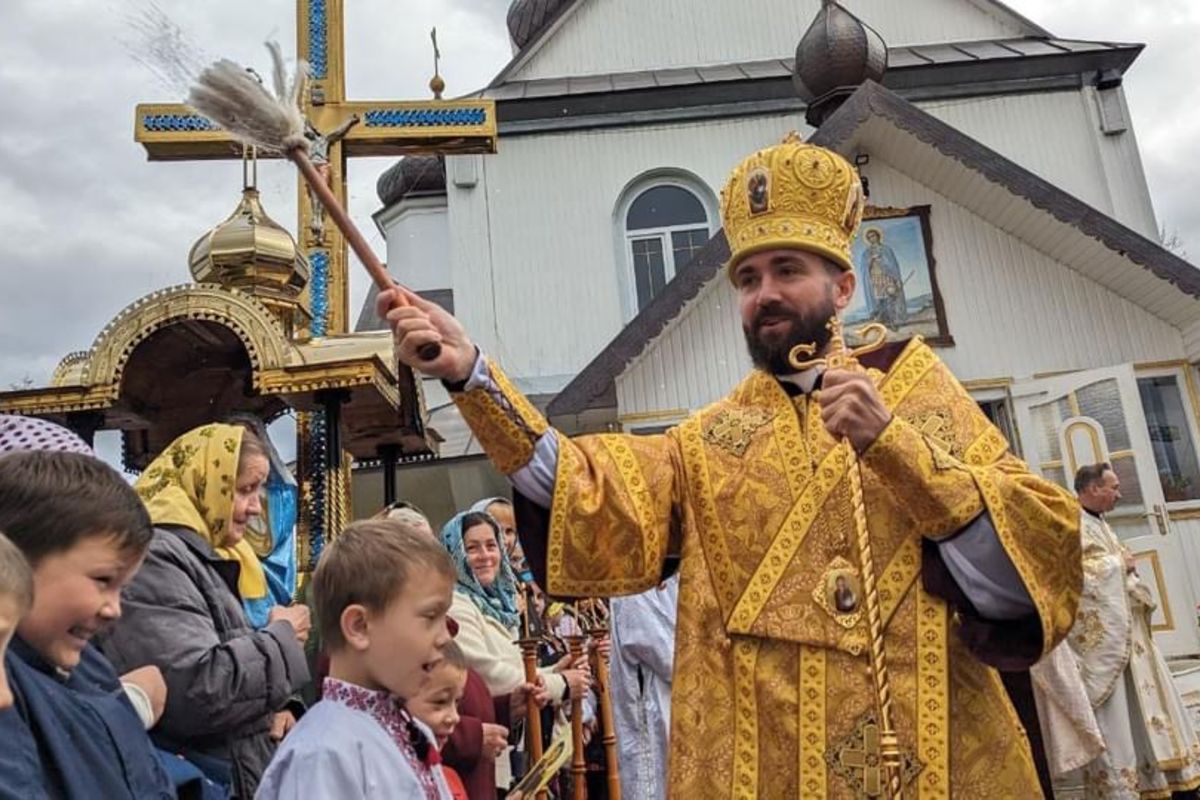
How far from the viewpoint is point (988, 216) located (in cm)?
1037

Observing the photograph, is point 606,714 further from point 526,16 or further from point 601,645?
point 526,16

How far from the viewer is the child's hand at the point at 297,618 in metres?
3.00

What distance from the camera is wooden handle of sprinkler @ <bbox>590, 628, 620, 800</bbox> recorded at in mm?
5586

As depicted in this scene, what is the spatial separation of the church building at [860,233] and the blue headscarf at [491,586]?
180 inches

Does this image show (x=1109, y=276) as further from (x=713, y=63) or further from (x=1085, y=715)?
(x=713, y=63)

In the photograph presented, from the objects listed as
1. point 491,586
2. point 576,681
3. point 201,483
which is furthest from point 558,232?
point 201,483

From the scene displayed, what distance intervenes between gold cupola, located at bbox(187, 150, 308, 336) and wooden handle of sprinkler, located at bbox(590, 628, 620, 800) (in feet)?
9.70

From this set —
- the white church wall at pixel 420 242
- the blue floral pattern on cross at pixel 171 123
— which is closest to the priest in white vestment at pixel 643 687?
the blue floral pattern on cross at pixel 171 123

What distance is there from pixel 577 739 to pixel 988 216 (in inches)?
292

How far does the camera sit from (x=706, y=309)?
10.3 meters

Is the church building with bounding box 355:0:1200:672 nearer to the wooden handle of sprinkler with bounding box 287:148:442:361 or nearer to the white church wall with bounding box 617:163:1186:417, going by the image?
the white church wall with bounding box 617:163:1186:417

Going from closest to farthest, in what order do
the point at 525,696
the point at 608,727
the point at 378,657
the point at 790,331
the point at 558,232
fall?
the point at 378,657 → the point at 790,331 → the point at 525,696 → the point at 608,727 → the point at 558,232

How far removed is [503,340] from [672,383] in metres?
5.13

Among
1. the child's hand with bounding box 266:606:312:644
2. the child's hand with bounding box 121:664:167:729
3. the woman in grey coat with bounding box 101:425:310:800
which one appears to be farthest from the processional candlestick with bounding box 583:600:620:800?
the child's hand with bounding box 121:664:167:729
